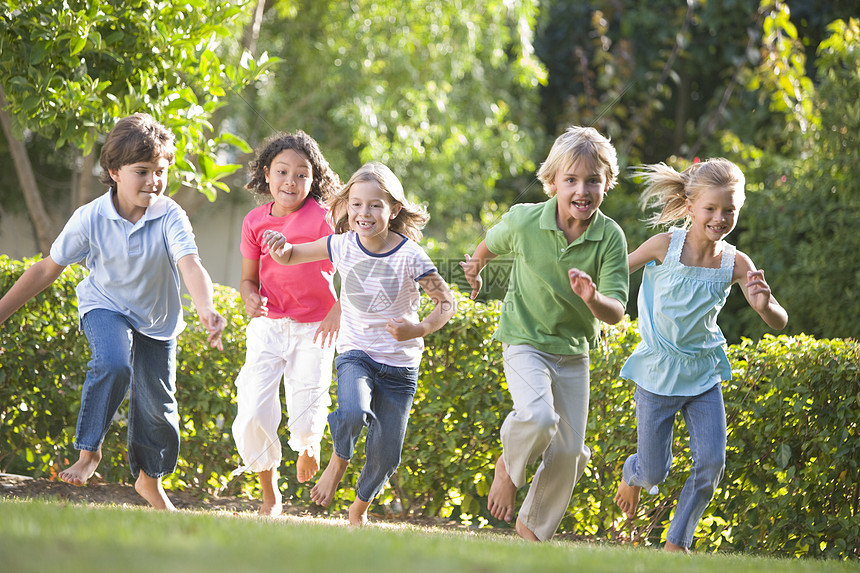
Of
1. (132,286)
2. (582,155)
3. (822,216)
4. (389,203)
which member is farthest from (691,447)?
(822,216)

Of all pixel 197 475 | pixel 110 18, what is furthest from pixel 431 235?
pixel 110 18

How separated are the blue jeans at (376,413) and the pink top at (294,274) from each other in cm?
53

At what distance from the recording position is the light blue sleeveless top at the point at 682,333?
14.5 feet

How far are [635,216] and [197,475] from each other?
6.24 m

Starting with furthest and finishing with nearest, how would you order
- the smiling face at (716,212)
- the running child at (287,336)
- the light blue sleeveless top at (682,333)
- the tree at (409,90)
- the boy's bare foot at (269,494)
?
1. the tree at (409,90)
2. the boy's bare foot at (269,494)
3. the running child at (287,336)
4. the smiling face at (716,212)
5. the light blue sleeveless top at (682,333)

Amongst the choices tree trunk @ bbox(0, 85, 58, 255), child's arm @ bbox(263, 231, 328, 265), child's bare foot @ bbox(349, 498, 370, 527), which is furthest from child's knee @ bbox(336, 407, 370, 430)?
tree trunk @ bbox(0, 85, 58, 255)

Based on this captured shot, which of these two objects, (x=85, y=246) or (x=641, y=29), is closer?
(x=85, y=246)

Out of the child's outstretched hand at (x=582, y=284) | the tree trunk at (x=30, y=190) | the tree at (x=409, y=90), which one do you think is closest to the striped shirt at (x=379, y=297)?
the child's outstretched hand at (x=582, y=284)

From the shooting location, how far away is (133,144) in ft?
14.3

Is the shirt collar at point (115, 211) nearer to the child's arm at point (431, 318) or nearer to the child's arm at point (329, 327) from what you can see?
the child's arm at point (329, 327)

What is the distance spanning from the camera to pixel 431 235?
13461 mm

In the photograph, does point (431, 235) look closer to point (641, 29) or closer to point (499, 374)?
point (641, 29)

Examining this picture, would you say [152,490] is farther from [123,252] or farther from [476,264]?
[476,264]

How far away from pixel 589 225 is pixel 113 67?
2.92 m
